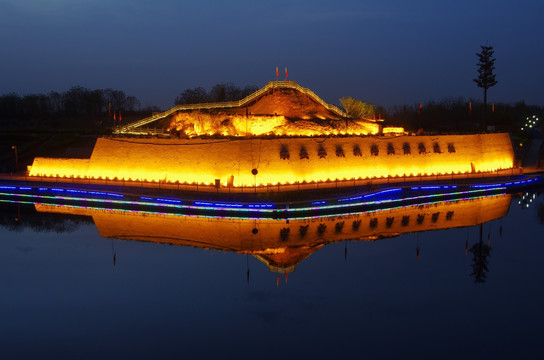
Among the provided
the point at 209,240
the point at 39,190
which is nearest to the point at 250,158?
the point at 209,240

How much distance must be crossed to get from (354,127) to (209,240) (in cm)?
1713

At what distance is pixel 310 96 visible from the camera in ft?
119

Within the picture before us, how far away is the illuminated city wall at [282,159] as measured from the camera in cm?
2812

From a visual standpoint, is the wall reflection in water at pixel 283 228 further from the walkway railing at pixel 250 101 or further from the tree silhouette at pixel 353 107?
the tree silhouette at pixel 353 107

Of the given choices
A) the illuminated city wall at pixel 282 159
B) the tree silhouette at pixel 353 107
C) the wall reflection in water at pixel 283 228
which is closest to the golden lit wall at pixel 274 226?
the wall reflection in water at pixel 283 228

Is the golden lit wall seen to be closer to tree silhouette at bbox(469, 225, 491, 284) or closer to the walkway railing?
tree silhouette at bbox(469, 225, 491, 284)

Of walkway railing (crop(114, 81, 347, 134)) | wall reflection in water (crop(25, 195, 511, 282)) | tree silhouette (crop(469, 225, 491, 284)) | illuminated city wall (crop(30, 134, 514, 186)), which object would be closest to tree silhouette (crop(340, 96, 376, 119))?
walkway railing (crop(114, 81, 347, 134))

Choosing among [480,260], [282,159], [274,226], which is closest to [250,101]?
[282,159]

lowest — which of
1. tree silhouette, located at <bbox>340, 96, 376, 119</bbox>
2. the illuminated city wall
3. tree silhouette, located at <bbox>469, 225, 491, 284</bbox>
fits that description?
tree silhouette, located at <bbox>469, 225, 491, 284</bbox>

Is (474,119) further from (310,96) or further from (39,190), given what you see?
(39,190)

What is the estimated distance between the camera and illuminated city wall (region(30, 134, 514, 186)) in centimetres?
2812

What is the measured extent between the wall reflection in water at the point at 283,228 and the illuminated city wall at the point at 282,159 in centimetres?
491

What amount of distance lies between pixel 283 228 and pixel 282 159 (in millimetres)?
7226

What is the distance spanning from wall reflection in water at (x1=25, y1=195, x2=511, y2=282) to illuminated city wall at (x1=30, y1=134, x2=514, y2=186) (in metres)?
4.91
